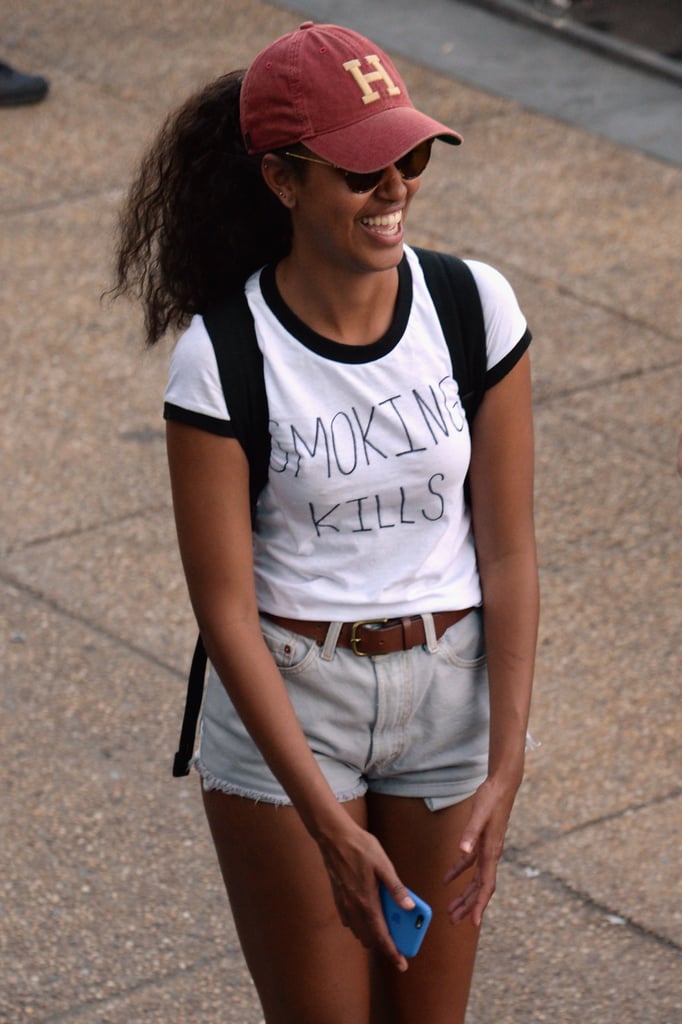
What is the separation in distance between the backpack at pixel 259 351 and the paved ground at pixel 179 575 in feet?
4.35

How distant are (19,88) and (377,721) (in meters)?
7.12

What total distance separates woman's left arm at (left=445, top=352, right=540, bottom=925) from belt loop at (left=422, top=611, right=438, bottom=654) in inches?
4.3

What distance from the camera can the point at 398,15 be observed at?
1069 cm

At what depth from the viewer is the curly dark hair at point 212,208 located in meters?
2.91

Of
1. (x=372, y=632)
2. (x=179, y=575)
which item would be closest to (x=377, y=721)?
(x=372, y=632)

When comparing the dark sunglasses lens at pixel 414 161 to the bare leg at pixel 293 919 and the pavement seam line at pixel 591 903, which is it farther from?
the pavement seam line at pixel 591 903

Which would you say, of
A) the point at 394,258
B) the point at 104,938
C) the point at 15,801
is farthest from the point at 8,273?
the point at 394,258

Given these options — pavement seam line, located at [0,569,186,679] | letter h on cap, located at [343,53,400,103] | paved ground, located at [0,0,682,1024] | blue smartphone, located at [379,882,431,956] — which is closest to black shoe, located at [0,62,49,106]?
paved ground, located at [0,0,682,1024]

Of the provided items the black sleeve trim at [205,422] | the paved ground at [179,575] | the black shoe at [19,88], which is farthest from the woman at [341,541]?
the black shoe at [19,88]

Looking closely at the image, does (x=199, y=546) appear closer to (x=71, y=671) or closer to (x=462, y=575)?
(x=462, y=575)

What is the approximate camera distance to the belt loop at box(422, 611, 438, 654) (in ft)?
9.46

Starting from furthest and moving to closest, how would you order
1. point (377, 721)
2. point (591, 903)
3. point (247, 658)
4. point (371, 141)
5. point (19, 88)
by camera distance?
1. point (19, 88)
2. point (591, 903)
3. point (377, 721)
4. point (247, 658)
5. point (371, 141)

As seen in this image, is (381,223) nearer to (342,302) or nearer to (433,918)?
(342,302)

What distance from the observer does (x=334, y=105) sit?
2695 millimetres
